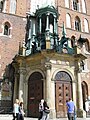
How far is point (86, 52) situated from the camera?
24797 mm

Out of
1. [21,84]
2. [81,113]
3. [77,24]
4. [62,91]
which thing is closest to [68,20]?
[77,24]

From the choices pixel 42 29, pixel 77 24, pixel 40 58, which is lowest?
pixel 40 58

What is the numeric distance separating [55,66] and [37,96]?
3.05 meters

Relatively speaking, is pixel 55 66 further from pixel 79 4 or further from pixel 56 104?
pixel 79 4

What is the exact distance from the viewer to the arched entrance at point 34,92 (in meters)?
18.2

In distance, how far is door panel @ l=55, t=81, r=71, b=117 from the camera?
699 inches

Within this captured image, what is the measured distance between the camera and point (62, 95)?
18.2 metres

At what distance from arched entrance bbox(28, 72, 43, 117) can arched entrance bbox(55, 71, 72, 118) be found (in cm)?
147

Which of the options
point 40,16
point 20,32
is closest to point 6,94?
point 20,32

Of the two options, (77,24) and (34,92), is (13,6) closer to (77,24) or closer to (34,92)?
(77,24)

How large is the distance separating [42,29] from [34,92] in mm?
6906

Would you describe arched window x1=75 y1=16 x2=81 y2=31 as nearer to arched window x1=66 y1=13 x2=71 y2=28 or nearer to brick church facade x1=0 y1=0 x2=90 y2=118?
brick church facade x1=0 y1=0 x2=90 y2=118

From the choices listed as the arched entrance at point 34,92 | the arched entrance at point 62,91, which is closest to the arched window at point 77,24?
the arched entrance at point 62,91

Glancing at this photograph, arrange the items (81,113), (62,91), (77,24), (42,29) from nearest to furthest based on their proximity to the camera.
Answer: (81,113), (62,91), (42,29), (77,24)
